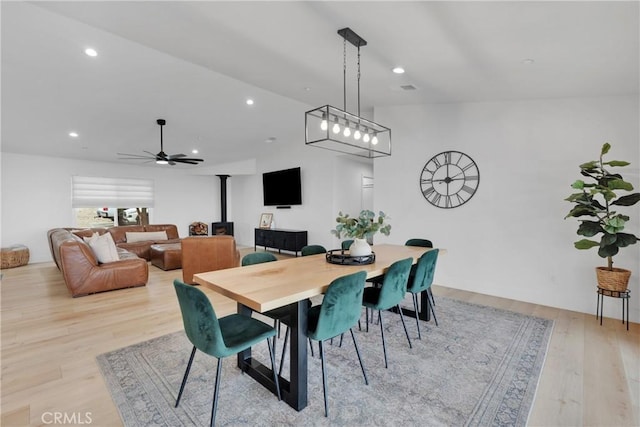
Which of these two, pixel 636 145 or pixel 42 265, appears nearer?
pixel 636 145

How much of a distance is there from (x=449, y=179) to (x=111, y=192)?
28.1 ft

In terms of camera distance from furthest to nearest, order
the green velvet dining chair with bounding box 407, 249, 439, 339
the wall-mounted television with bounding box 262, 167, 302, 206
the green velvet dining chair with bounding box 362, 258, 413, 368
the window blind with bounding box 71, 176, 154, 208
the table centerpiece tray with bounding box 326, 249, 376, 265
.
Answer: the window blind with bounding box 71, 176, 154, 208 → the wall-mounted television with bounding box 262, 167, 302, 206 → the green velvet dining chair with bounding box 407, 249, 439, 339 → the table centerpiece tray with bounding box 326, 249, 376, 265 → the green velvet dining chair with bounding box 362, 258, 413, 368

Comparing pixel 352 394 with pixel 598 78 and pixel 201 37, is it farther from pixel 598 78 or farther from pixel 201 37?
pixel 598 78

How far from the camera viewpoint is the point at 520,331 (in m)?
3.05

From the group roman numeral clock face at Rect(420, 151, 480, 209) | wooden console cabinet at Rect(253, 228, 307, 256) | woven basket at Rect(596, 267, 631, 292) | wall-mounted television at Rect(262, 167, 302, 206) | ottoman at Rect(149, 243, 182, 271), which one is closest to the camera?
woven basket at Rect(596, 267, 631, 292)

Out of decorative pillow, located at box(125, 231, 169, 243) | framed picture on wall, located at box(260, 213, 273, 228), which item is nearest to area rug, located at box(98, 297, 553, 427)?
decorative pillow, located at box(125, 231, 169, 243)

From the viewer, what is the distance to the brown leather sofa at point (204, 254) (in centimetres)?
481

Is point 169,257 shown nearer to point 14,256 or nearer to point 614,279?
point 14,256

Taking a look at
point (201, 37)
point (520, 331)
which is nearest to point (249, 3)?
point (201, 37)

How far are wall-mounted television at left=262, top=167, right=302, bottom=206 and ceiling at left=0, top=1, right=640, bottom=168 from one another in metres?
2.81

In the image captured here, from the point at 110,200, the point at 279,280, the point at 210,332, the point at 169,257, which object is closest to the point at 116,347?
the point at 210,332

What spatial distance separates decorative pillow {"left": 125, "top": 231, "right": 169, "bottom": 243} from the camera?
730cm

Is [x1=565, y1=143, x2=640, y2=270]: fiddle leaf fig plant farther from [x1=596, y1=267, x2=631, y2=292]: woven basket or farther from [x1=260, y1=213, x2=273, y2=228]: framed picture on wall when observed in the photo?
[x1=260, y1=213, x2=273, y2=228]: framed picture on wall

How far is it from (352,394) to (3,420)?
2086 millimetres
